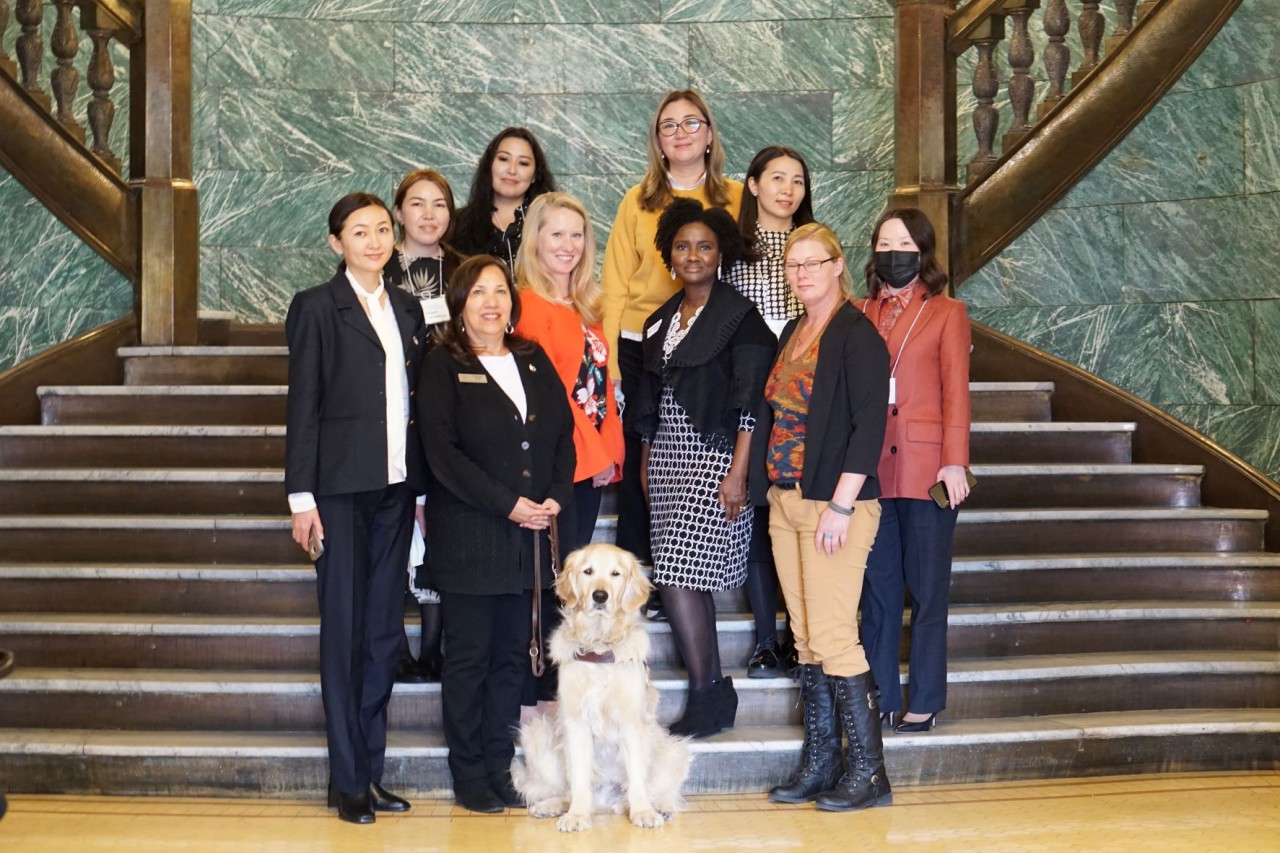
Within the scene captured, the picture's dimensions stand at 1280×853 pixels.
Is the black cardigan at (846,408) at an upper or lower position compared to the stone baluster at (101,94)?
lower

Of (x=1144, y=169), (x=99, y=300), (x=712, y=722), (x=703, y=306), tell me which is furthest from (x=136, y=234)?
(x=1144, y=169)

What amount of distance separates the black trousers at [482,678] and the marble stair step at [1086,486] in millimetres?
2255

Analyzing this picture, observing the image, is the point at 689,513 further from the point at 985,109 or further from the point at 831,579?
the point at 985,109

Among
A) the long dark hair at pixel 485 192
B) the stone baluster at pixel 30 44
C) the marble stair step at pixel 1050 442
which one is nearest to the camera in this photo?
Result: the long dark hair at pixel 485 192

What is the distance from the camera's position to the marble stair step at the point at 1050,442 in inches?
246

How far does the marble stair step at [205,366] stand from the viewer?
6.59 metres

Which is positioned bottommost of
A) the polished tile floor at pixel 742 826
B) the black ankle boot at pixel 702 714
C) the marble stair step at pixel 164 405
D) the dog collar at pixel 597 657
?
the polished tile floor at pixel 742 826

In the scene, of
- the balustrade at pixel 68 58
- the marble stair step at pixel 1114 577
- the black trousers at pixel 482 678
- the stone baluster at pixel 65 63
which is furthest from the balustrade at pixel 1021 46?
the stone baluster at pixel 65 63

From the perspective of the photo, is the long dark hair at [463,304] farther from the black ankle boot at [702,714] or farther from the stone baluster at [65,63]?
the stone baluster at [65,63]

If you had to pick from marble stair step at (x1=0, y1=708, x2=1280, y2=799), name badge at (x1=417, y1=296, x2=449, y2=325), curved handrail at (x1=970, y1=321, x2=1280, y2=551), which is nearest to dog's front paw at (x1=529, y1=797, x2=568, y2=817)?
marble stair step at (x1=0, y1=708, x2=1280, y2=799)

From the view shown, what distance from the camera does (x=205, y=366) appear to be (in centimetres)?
663

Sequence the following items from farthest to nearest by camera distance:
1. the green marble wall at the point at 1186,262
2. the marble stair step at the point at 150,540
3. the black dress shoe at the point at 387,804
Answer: the green marble wall at the point at 1186,262 → the marble stair step at the point at 150,540 → the black dress shoe at the point at 387,804

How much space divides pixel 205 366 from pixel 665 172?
8.56ft

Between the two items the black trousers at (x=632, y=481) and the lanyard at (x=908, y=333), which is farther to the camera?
the black trousers at (x=632, y=481)
